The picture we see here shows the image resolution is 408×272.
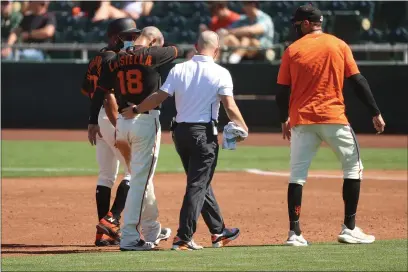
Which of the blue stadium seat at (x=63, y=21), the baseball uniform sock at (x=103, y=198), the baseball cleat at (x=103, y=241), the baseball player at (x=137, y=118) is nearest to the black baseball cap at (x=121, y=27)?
the baseball player at (x=137, y=118)

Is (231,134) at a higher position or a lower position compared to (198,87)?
lower

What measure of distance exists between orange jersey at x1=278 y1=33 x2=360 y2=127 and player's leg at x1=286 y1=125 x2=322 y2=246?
10cm

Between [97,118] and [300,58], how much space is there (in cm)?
176

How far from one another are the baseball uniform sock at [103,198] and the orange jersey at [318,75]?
6.62 feet

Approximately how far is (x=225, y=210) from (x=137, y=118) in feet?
11.1

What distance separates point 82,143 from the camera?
766 inches

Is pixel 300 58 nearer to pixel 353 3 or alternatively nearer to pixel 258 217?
pixel 258 217

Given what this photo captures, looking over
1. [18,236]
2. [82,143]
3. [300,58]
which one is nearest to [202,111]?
[300,58]

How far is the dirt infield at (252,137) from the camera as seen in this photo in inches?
752

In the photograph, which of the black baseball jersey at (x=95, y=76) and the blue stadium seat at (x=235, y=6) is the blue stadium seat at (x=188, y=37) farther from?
the black baseball jersey at (x=95, y=76)

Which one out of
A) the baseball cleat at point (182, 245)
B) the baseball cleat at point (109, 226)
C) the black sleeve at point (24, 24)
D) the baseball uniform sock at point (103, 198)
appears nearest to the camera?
the baseball cleat at point (182, 245)

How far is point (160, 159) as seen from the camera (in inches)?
672

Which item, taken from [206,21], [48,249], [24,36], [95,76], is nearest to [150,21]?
[206,21]

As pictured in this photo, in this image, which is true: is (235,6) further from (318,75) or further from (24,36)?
(318,75)
